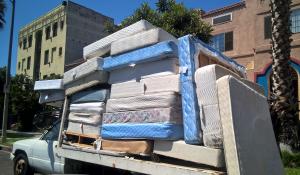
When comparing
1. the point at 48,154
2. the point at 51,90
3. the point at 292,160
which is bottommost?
the point at 292,160

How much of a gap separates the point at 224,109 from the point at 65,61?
109 ft

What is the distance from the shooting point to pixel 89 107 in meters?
5.23

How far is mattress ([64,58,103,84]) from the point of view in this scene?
Result: 16.9 ft

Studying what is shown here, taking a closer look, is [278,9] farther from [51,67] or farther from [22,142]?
[51,67]

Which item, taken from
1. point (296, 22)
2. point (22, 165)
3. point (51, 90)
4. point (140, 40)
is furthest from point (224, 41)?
point (140, 40)

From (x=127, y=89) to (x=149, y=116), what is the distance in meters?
0.61

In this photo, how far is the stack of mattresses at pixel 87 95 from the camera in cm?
511

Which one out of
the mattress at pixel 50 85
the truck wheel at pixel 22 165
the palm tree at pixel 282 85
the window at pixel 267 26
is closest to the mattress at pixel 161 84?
the mattress at pixel 50 85

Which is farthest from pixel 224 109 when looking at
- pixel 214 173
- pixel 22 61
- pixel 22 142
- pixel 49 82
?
pixel 22 61

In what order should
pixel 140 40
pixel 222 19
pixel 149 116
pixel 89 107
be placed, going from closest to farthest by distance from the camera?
pixel 149 116 < pixel 140 40 < pixel 89 107 < pixel 222 19

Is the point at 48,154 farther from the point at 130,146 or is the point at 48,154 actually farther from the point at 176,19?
the point at 176,19

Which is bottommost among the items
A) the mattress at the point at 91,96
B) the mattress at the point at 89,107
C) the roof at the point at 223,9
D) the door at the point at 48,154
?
the door at the point at 48,154

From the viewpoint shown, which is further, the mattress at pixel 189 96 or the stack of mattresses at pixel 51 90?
the stack of mattresses at pixel 51 90

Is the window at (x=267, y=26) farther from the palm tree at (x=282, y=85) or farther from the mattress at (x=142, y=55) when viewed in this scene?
the mattress at (x=142, y=55)
